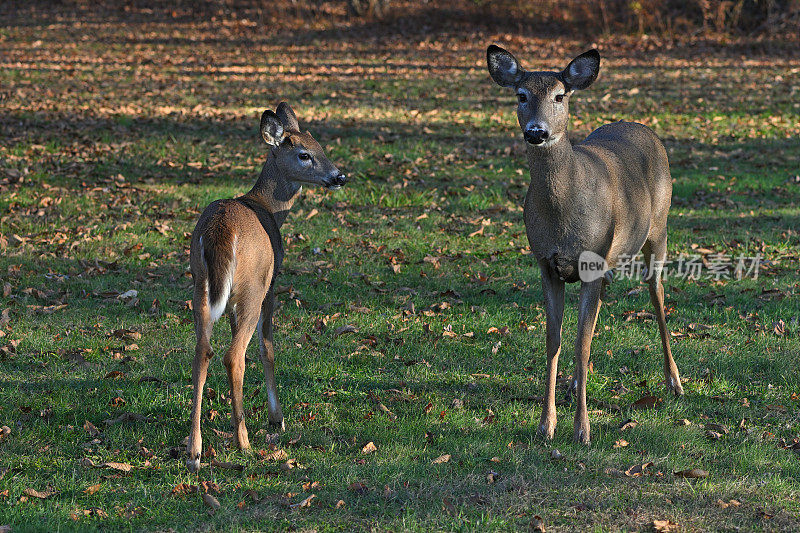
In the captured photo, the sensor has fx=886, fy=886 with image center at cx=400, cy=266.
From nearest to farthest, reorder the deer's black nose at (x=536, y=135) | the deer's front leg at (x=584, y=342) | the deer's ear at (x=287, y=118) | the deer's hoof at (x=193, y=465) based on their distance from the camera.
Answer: the deer's hoof at (x=193, y=465) → the deer's black nose at (x=536, y=135) → the deer's front leg at (x=584, y=342) → the deer's ear at (x=287, y=118)

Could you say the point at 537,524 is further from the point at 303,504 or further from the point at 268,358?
the point at 268,358

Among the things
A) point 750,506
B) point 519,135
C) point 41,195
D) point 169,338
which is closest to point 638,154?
point 750,506

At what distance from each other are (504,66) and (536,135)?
0.71 m

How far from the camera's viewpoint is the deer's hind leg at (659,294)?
272 inches

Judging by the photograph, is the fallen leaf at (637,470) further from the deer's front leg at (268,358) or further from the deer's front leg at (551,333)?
the deer's front leg at (268,358)

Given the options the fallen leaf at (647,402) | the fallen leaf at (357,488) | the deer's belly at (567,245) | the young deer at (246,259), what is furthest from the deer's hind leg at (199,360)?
the fallen leaf at (647,402)

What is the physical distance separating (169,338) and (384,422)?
2.38 metres

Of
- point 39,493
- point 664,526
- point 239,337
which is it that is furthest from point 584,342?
point 39,493

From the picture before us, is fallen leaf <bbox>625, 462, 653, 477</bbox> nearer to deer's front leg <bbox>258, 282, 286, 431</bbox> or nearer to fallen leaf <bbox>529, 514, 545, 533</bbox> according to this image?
fallen leaf <bbox>529, 514, 545, 533</bbox>

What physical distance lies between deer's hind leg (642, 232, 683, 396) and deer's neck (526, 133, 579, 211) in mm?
1645

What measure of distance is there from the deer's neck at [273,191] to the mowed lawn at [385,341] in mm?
1365

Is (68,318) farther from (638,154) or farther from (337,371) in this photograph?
(638,154)

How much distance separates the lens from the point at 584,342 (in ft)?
19.9

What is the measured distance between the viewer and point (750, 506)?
204 inches
